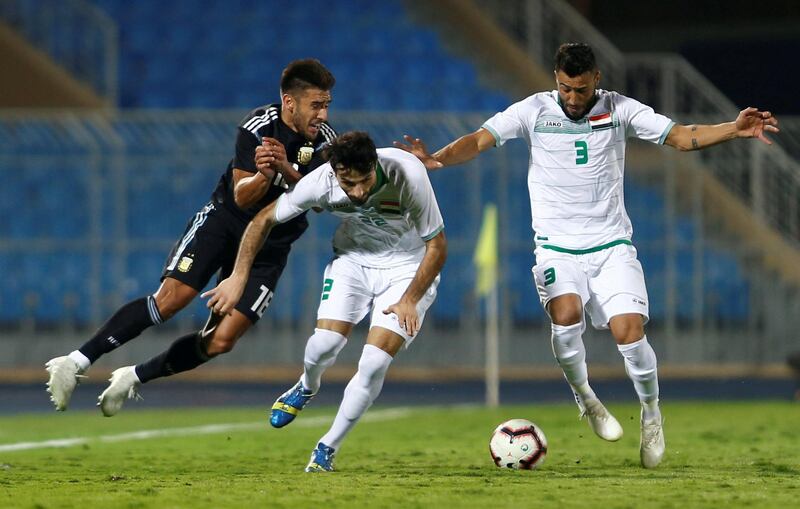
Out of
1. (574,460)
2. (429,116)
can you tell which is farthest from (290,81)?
(429,116)

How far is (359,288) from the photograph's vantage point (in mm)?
8219

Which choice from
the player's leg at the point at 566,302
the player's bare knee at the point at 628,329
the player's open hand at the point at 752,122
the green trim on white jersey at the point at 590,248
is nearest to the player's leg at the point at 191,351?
the player's leg at the point at 566,302

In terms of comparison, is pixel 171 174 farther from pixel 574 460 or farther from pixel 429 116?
pixel 574 460

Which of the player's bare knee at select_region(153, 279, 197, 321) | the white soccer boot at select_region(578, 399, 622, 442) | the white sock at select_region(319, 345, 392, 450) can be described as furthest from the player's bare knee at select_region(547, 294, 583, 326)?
the player's bare knee at select_region(153, 279, 197, 321)

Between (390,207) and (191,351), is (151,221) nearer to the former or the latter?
(191,351)

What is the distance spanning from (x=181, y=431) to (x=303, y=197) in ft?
16.9

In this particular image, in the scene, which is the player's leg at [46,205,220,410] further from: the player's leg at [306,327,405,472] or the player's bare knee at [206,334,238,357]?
the player's leg at [306,327,405,472]

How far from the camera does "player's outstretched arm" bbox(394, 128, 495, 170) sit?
319 inches

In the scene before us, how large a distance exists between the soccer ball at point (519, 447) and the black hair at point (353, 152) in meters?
2.02

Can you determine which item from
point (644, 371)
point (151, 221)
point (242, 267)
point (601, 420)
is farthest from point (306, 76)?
point (151, 221)

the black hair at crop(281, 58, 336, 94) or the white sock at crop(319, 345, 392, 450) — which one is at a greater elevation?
the black hair at crop(281, 58, 336, 94)

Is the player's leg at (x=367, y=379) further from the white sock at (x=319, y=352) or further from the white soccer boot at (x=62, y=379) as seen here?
the white soccer boot at (x=62, y=379)

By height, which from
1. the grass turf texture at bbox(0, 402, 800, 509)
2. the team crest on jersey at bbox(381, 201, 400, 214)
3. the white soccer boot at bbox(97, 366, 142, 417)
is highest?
the team crest on jersey at bbox(381, 201, 400, 214)

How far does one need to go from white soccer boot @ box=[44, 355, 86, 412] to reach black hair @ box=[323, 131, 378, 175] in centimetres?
246
